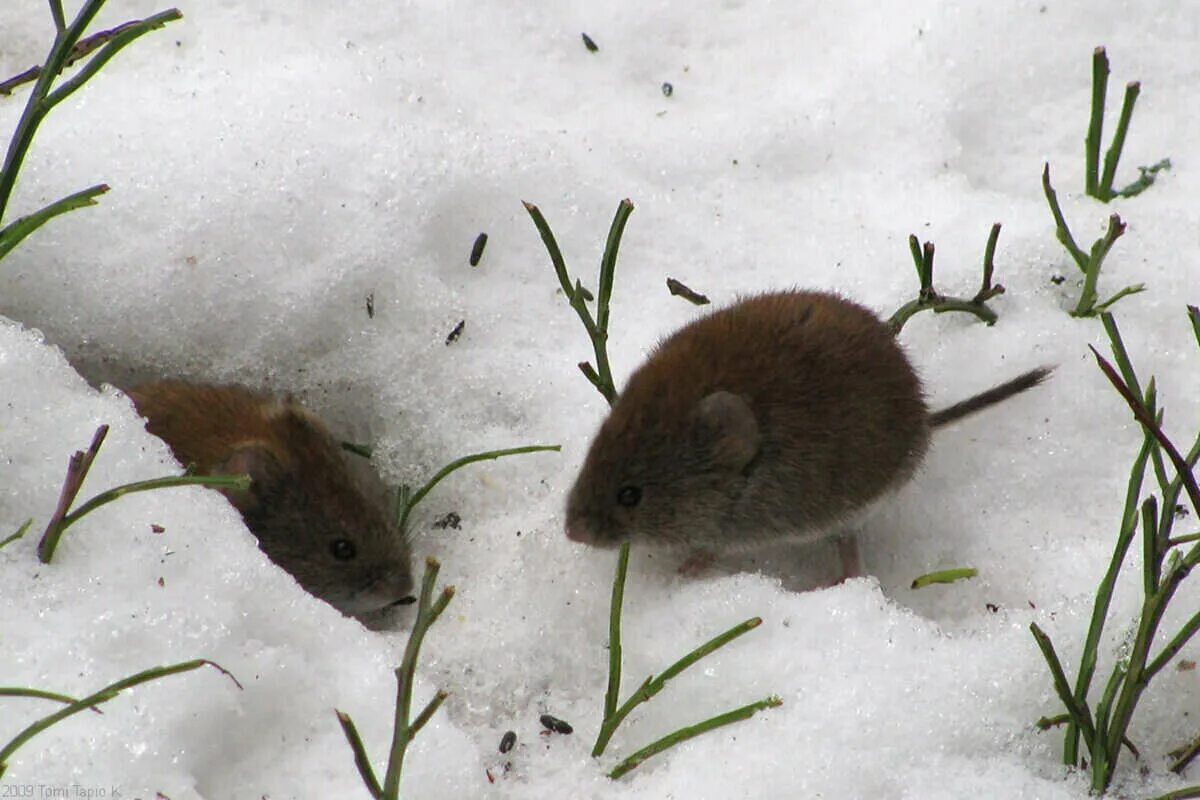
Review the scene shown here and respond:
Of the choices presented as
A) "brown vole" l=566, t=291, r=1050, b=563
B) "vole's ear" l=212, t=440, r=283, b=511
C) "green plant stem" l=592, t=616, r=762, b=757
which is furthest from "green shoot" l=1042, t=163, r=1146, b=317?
"vole's ear" l=212, t=440, r=283, b=511

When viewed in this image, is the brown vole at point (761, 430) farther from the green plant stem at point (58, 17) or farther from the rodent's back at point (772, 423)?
the green plant stem at point (58, 17)

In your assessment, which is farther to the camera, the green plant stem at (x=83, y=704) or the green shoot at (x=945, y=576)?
the green shoot at (x=945, y=576)

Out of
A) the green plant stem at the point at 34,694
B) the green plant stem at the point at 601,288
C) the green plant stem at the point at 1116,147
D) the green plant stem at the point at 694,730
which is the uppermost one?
the green plant stem at the point at 1116,147

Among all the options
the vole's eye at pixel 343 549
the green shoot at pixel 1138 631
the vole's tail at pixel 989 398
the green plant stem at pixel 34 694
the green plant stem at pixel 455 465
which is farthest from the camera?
the vole's eye at pixel 343 549

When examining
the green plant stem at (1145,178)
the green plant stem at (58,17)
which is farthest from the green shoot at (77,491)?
the green plant stem at (1145,178)

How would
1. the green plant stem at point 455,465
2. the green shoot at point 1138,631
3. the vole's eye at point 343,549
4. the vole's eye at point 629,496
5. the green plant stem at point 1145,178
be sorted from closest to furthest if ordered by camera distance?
the green shoot at point 1138,631
the green plant stem at point 455,465
the vole's eye at point 629,496
the vole's eye at point 343,549
the green plant stem at point 1145,178

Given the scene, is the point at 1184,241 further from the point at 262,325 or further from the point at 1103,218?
the point at 262,325

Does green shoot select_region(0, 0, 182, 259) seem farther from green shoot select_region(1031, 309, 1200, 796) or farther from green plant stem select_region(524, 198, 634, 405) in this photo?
green shoot select_region(1031, 309, 1200, 796)

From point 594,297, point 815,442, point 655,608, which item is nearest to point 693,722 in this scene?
point 655,608
